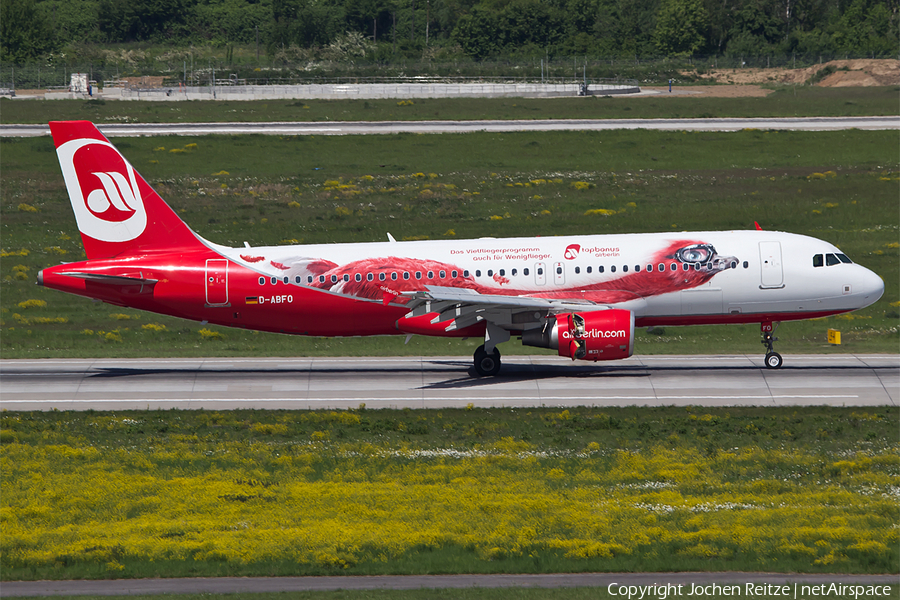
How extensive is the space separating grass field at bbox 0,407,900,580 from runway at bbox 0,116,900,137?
71.8 m

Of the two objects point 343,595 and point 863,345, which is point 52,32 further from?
point 343,595

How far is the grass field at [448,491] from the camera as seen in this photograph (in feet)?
70.0

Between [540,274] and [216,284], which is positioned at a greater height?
[540,274]

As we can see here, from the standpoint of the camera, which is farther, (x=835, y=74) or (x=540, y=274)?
(x=835, y=74)

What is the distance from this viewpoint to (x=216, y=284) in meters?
→ 41.9

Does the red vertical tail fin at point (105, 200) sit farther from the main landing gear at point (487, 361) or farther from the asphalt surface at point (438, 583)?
the asphalt surface at point (438, 583)

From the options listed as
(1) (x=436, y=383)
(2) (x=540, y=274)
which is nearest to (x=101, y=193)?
(1) (x=436, y=383)

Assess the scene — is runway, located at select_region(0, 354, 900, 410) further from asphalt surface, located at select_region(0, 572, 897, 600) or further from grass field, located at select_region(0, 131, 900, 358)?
asphalt surface, located at select_region(0, 572, 897, 600)

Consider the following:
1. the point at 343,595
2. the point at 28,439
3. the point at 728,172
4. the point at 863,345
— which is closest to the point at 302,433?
the point at 28,439

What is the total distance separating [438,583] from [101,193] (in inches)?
1122

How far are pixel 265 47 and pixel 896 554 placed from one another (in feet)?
617

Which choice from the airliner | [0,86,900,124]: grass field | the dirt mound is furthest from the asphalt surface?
the dirt mound

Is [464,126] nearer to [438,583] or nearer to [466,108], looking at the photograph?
[466,108]

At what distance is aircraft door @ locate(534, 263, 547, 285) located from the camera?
41094 mm
